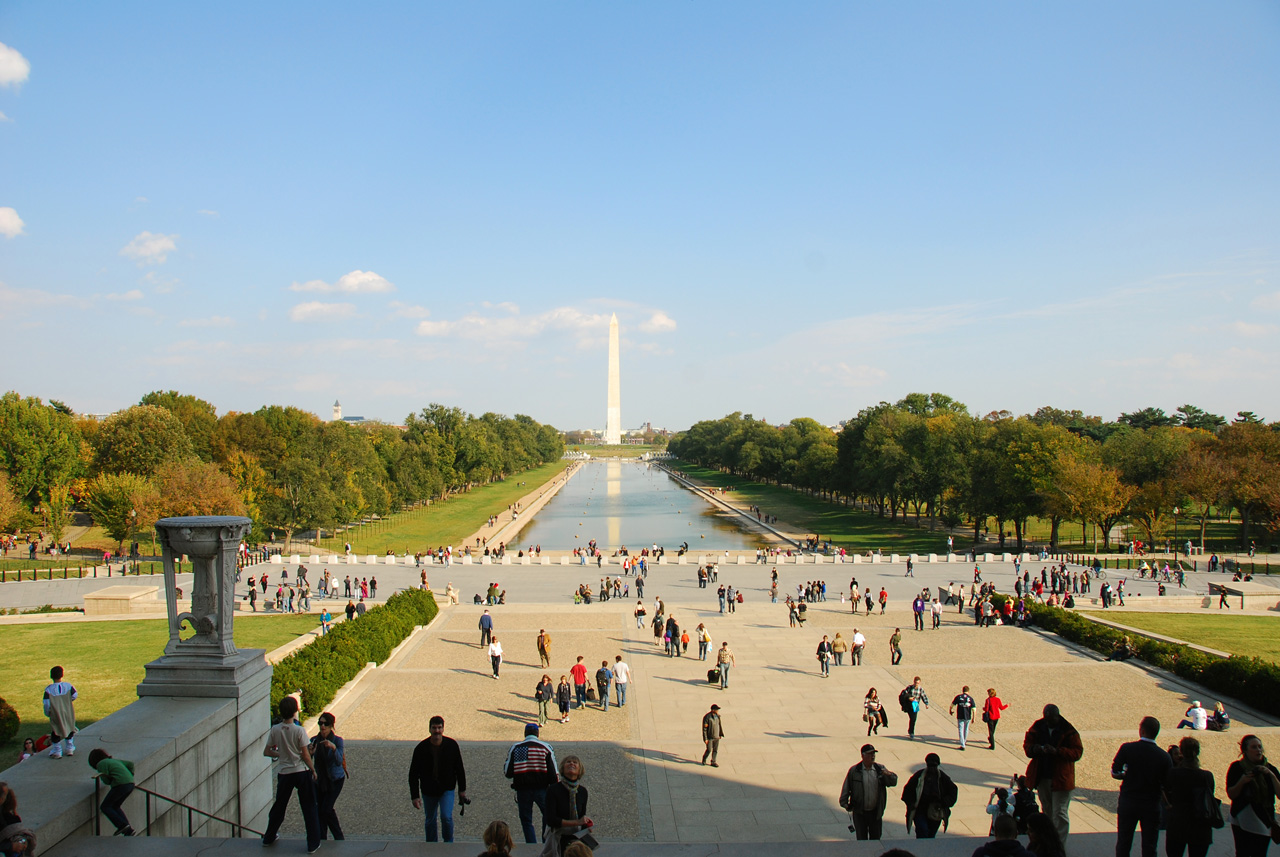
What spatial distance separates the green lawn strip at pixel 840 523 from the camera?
5469 centimetres

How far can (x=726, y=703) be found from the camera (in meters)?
18.3

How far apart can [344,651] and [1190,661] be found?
2162 cm

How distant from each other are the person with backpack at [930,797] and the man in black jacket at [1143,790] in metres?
1.62

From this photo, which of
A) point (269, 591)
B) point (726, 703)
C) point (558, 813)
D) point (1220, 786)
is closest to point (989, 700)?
point (1220, 786)

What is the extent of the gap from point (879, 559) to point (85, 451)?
183ft

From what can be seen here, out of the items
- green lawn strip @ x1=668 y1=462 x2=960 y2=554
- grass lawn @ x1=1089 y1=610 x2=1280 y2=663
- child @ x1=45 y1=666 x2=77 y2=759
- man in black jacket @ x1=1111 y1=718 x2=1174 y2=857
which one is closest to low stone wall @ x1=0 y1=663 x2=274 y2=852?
child @ x1=45 y1=666 x2=77 y2=759

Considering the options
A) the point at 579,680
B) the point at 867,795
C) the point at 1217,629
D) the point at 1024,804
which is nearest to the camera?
the point at 1024,804

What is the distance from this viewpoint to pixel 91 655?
2286cm

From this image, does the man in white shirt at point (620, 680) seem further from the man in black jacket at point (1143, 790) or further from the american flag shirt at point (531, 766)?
the man in black jacket at point (1143, 790)

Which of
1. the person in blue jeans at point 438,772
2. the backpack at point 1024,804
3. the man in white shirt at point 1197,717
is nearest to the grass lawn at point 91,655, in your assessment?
the person in blue jeans at point 438,772

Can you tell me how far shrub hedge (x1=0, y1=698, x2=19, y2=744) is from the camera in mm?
15016

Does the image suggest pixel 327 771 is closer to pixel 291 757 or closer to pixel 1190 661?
pixel 291 757

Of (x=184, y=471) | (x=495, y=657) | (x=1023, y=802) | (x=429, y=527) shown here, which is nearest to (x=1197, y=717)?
(x=1023, y=802)

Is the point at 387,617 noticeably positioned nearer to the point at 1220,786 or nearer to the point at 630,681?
the point at 630,681
